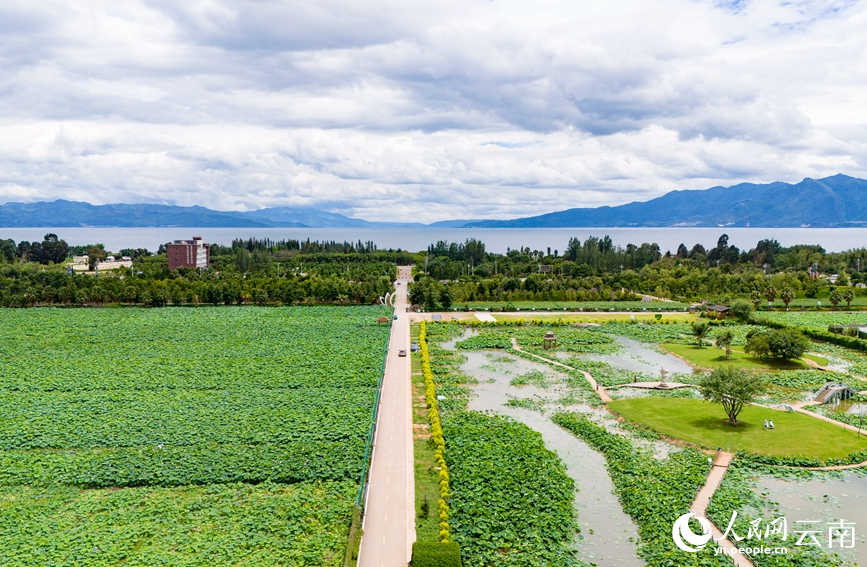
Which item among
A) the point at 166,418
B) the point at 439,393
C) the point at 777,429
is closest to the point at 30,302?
the point at 166,418

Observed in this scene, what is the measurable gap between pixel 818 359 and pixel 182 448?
1701 inches

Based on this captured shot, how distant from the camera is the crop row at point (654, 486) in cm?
1791

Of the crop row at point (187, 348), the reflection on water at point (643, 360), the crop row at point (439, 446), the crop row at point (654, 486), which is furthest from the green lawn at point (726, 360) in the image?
the crop row at point (187, 348)

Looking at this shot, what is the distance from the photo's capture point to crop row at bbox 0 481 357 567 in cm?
1731

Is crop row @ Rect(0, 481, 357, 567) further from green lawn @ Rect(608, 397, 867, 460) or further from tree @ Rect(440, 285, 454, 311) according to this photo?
tree @ Rect(440, 285, 454, 311)

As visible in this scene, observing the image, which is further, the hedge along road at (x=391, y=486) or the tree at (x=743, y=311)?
the tree at (x=743, y=311)

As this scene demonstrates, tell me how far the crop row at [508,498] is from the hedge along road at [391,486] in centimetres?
170

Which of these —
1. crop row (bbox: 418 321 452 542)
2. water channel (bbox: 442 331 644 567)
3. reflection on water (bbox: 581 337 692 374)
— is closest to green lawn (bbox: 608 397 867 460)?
water channel (bbox: 442 331 644 567)

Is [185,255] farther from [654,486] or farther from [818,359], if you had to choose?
[654,486]

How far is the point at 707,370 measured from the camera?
40.1m

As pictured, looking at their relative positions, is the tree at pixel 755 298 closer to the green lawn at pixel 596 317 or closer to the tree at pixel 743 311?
the green lawn at pixel 596 317

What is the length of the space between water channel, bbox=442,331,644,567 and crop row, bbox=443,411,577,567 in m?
0.66

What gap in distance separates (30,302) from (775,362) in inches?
3048

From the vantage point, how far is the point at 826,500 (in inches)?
845
